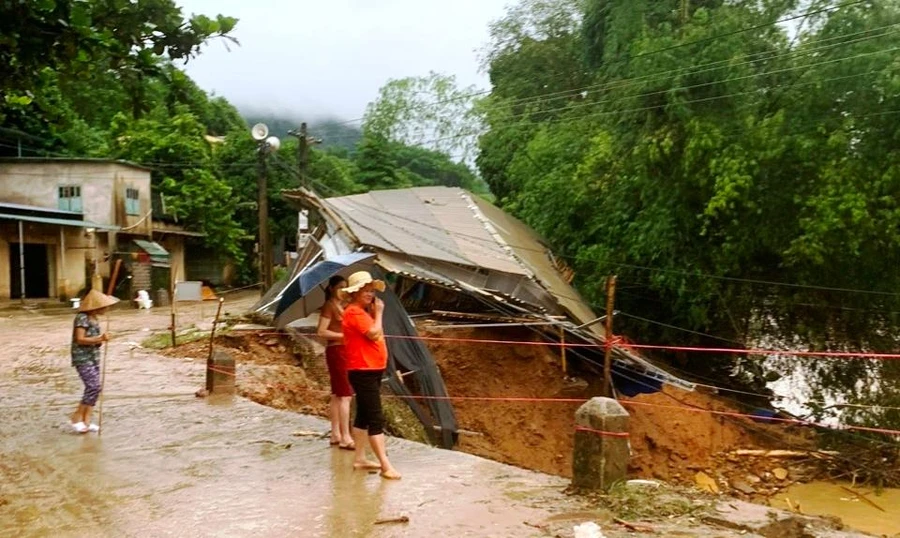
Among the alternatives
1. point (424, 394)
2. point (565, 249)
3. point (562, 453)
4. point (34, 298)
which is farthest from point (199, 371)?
point (34, 298)

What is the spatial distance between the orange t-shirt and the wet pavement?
899 millimetres

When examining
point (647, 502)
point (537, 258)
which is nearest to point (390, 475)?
point (647, 502)

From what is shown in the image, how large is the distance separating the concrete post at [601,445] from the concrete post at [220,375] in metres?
5.89

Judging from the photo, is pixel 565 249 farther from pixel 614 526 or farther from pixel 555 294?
pixel 614 526

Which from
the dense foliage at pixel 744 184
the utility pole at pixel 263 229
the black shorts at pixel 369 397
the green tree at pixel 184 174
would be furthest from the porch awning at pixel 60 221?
the black shorts at pixel 369 397

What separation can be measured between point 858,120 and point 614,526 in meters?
11.1

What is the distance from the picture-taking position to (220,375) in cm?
987

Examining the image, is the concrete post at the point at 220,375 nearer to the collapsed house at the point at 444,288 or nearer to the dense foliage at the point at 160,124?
the collapsed house at the point at 444,288

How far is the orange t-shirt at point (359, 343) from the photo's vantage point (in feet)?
18.9

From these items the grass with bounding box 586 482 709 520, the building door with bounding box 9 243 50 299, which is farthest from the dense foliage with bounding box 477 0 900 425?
the building door with bounding box 9 243 50 299

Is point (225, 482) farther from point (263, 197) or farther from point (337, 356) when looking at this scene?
point (263, 197)

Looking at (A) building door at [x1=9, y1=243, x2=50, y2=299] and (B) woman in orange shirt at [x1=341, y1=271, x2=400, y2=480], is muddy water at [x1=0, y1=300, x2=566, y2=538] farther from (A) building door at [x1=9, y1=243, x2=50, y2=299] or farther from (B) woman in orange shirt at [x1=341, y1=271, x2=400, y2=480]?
(A) building door at [x1=9, y1=243, x2=50, y2=299]

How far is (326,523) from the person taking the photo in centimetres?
481

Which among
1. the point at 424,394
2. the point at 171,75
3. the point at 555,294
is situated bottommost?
the point at 424,394
